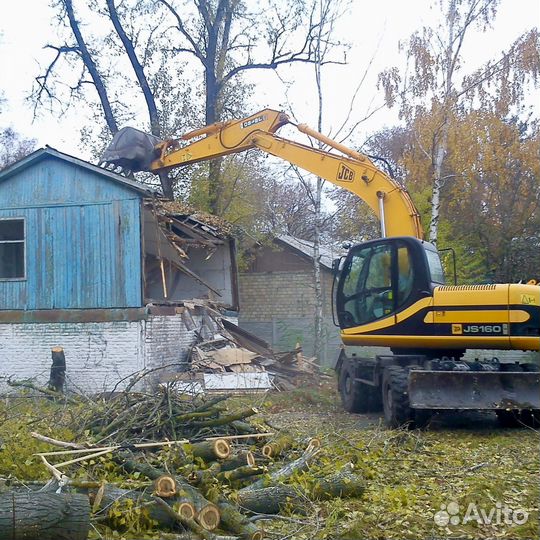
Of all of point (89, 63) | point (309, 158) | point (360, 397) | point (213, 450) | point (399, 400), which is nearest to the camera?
point (213, 450)

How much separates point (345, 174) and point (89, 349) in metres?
5.88

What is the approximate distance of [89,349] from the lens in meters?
13.7

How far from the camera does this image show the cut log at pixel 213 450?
6.63m

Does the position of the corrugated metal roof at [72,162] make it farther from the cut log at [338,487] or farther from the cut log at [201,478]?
the cut log at [338,487]

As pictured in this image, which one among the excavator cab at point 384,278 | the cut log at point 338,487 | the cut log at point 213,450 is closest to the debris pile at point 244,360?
the excavator cab at point 384,278

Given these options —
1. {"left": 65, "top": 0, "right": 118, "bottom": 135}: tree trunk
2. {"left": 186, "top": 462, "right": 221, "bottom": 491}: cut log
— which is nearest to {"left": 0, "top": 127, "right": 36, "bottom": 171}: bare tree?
{"left": 65, "top": 0, "right": 118, "bottom": 135}: tree trunk

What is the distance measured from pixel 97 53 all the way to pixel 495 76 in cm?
1291

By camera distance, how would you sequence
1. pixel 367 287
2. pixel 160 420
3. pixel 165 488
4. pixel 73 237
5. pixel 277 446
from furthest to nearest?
pixel 73 237 < pixel 367 287 < pixel 160 420 < pixel 277 446 < pixel 165 488

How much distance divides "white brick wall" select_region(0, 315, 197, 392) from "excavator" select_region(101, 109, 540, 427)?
3.67 m

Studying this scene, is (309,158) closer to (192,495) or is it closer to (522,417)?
(522,417)

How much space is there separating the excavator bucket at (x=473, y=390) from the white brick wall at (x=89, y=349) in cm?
623

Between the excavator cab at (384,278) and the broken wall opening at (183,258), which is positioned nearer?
the excavator cab at (384,278)

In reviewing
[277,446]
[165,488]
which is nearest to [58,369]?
[277,446]

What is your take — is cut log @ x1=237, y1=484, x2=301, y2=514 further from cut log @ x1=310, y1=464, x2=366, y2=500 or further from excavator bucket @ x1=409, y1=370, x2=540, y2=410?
excavator bucket @ x1=409, y1=370, x2=540, y2=410
